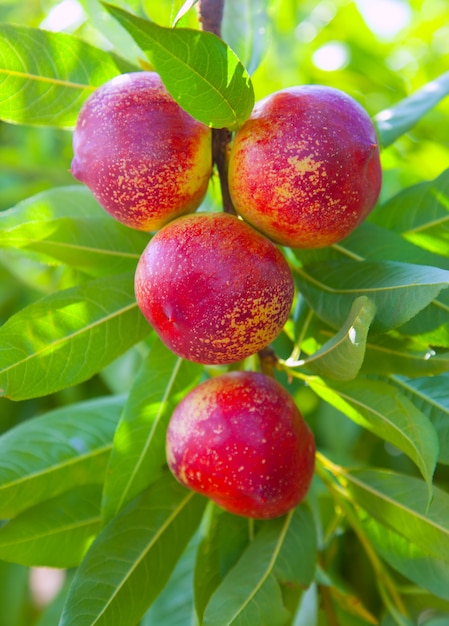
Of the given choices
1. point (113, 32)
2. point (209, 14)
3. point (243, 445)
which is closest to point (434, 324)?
point (243, 445)

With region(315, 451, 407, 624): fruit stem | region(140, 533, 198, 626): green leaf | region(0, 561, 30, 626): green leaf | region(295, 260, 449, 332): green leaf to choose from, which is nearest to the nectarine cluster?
region(295, 260, 449, 332): green leaf

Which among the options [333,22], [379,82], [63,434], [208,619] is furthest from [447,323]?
[333,22]

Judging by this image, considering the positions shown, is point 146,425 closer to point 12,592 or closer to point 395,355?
point 395,355

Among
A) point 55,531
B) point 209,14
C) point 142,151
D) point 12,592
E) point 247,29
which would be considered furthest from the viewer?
point 12,592

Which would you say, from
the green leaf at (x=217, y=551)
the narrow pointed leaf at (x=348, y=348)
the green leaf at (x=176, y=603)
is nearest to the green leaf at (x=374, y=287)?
the narrow pointed leaf at (x=348, y=348)

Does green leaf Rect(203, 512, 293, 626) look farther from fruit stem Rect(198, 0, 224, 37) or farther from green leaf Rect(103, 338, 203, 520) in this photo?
fruit stem Rect(198, 0, 224, 37)

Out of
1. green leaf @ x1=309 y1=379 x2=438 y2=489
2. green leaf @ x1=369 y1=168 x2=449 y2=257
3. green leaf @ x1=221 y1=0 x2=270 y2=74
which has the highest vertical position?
green leaf @ x1=221 y1=0 x2=270 y2=74

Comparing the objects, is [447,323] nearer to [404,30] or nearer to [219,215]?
[219,215]
